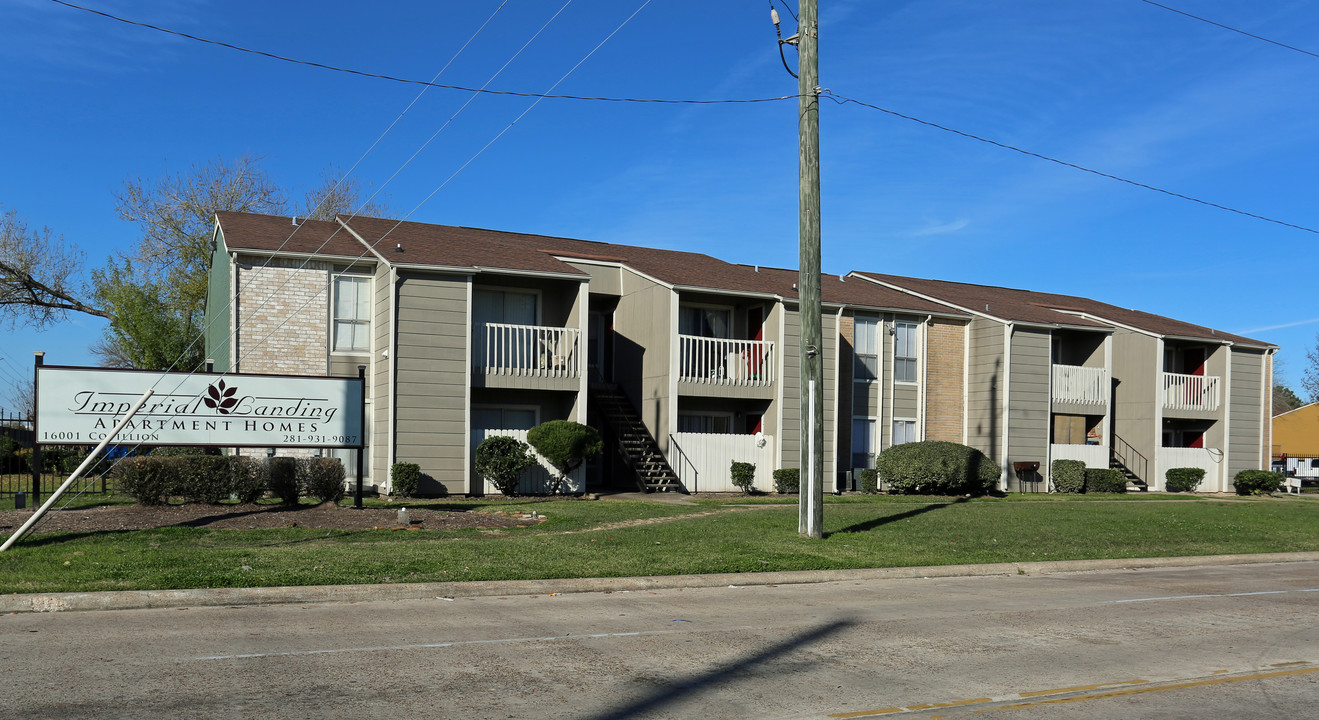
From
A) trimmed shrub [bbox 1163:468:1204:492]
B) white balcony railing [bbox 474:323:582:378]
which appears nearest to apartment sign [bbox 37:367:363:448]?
white balcony railing [bbox 474:323:582:378]

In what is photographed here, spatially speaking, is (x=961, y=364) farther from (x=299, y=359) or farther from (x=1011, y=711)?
(x=1011, y=711)

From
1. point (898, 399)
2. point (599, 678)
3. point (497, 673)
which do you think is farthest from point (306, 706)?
point (898, 399)

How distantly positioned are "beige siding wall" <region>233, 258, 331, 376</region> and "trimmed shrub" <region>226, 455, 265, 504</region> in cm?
810

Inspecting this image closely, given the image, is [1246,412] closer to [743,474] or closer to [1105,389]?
[1105,389]

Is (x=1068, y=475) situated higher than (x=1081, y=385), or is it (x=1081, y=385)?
(x=1081, y=385)

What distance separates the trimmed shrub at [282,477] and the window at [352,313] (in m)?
8.84

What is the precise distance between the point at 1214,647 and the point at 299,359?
21582 mm

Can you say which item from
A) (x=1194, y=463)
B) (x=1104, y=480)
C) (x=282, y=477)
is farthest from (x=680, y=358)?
(x=1194, y=463)

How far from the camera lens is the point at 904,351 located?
107 feet

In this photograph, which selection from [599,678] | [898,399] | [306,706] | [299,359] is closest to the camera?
[306,706]

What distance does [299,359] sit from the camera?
83.7ft

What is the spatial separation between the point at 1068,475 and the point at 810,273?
67.2 ft

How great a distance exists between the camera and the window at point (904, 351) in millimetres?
32312

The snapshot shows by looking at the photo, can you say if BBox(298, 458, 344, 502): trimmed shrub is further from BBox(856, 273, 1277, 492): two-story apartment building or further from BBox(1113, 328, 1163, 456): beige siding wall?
BBox(1113, 328, 1163, 456): beige siding wall
